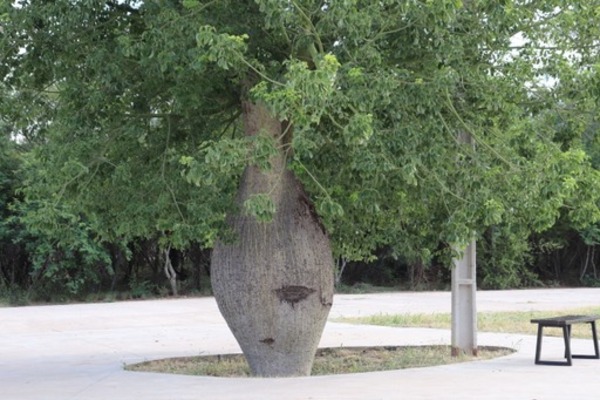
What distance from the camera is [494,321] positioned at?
65.0 feet

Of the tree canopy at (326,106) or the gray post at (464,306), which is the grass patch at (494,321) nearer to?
the gray post at (464,306)

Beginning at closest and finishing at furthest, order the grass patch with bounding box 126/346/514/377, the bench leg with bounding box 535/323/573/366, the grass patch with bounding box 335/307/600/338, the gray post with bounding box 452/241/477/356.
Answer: the bench leg with bounding box 535/323/573/366 → the grass patch with bounding box 126/346/514/377 → the gray post with bounding box 452/241/477/356 → the grass patch with bounding box 335/307/600/338

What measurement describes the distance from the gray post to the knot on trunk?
259 cm

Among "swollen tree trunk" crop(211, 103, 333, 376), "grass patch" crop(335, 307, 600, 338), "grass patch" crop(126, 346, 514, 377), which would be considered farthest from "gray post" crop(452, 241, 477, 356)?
"grass patch" crop(335, 307, 600, 338)

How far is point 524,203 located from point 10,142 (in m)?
20.3

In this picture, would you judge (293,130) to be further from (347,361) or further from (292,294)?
(347,361)

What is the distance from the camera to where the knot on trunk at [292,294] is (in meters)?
11.9

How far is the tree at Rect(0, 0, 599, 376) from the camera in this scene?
989cm

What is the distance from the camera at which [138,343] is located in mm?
16875

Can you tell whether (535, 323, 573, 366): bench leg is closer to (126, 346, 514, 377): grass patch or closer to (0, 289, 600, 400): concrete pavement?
(0, 289, 600, 400): concrete pavement

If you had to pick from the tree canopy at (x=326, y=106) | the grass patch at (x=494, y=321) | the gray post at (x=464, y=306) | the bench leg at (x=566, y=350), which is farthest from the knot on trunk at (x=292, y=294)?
the grass patch at (x=494, y=321)

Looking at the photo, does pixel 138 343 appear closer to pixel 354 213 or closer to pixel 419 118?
pixel 354 213

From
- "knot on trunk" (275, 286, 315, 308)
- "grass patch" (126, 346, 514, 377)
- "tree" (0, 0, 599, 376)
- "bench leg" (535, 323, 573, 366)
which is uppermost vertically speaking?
"tree" (0, 0, 599, 376)

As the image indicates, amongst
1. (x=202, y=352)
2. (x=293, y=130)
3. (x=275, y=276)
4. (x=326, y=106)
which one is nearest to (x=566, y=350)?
(x=275, y=276)
